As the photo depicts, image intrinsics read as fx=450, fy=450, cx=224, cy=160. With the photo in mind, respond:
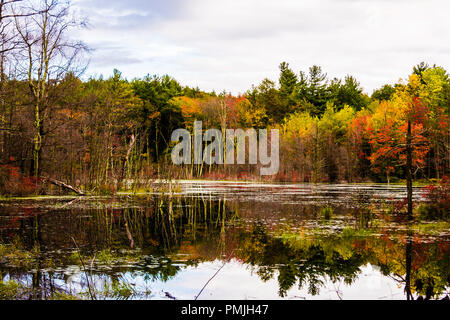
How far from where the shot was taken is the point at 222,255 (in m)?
7.52

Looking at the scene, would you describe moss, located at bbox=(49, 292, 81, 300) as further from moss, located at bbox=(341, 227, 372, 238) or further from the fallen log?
the fallen log

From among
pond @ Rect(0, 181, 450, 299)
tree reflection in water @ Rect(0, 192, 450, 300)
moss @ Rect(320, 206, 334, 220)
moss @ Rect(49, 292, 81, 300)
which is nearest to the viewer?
moss @ Rect(49, 292, 81, 300)

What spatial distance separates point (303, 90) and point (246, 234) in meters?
44.7

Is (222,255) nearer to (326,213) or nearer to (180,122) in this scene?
(326,213)

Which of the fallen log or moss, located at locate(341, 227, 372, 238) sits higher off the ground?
the fallen log

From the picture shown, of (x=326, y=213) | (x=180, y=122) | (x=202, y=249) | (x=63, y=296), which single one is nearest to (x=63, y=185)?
(x=326, y=213)

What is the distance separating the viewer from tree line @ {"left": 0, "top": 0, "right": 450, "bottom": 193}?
17812 millimetres

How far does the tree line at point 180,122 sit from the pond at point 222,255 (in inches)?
103

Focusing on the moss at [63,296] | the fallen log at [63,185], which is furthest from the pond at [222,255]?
the fallen log at [63,185]

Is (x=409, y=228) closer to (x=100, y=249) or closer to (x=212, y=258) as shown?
(x=212, y=258)

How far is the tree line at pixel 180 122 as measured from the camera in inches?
701

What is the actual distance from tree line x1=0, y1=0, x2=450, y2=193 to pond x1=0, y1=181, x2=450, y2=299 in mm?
2613

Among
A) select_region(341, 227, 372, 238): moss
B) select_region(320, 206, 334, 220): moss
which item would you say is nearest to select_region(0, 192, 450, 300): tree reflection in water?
select_region(341, 227, 372, 238): moss

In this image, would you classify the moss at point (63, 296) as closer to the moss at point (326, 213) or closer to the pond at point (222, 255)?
the pond at point (222, 255)
